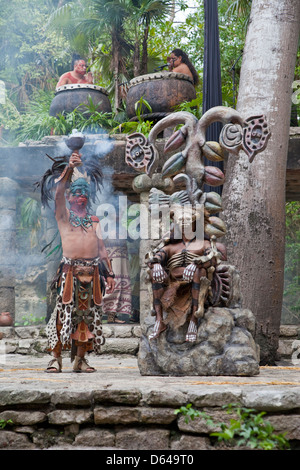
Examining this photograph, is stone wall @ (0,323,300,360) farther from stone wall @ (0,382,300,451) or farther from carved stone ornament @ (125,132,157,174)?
stone wall @ (0,382,300,451)

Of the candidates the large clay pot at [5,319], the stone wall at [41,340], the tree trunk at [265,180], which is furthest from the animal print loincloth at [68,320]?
the large clay pot at [5,319]

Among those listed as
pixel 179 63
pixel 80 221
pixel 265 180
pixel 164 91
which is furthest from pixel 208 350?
pixel 179 63

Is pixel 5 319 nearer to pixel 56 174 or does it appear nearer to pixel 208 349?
pixel 56 174

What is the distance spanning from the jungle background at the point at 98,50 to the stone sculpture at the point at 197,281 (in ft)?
15.9

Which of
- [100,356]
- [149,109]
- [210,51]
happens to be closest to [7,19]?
[149,109]

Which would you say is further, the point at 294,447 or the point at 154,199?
the point at 154,199

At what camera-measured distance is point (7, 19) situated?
14742mm

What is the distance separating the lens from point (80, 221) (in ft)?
16.5

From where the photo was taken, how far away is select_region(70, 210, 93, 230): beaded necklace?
5027 millimetres

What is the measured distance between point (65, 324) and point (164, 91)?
4.46 m
